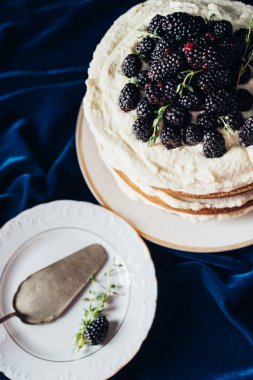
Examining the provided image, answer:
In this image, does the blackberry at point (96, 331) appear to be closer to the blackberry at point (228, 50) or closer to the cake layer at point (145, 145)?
the cake layer at point (145, 145)

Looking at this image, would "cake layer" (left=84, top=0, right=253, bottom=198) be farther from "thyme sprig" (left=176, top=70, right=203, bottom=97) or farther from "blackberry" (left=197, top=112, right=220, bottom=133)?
"thyme sprig" (left=176, top=70, right=203, bottom=97)

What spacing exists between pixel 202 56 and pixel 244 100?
20cm

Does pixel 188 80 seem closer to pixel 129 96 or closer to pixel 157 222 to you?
pixel 129 96

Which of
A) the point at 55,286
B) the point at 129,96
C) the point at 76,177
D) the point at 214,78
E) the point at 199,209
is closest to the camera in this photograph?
the point at 214,78

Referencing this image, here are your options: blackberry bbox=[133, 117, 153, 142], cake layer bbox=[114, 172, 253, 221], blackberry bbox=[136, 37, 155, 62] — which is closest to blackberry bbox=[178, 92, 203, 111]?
blackberry bbox=[133, 117, 153, 142]

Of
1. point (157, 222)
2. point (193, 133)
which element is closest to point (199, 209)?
point (157, 222)

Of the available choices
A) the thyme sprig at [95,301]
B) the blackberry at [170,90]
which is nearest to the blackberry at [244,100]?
the blackberry at [170,90]

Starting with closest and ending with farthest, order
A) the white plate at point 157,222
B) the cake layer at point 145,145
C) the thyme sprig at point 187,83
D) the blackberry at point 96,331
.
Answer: the thyme sprig at point 187,83
the cake layer at point 145,145
the blackberry at point 96,331
the white plate at point 157,222

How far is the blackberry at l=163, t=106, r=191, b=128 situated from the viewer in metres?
1.92

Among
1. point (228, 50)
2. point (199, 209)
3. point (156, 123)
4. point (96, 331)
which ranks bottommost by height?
point (96, 331)

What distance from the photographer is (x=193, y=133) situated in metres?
1.93

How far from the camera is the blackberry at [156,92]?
193 cm

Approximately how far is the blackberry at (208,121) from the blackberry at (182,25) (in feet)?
0.88

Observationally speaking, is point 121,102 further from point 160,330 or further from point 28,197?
point 160,330
